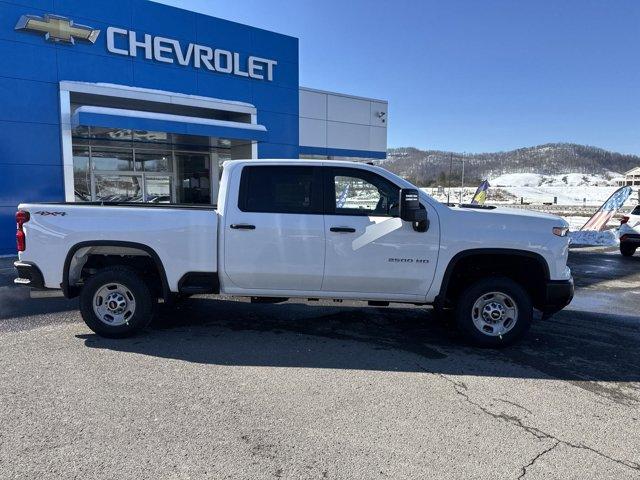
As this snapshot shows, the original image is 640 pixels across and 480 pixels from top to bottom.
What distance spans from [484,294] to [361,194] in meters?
1.77

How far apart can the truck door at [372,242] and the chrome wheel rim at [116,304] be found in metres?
2.25

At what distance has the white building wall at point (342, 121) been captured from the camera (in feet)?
61.9

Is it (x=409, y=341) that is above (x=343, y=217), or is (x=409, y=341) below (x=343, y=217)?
below

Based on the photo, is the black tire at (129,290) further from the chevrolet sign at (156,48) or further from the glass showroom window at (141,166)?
the chevrolet sign at (156,48)

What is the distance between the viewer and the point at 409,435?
3.44m

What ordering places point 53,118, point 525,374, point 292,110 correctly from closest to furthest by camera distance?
point 525,374 < point 53,118 < point 292,110

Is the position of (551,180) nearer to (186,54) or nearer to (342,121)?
(342,121)

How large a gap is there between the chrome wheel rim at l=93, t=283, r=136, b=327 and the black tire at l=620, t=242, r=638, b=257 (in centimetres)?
1355

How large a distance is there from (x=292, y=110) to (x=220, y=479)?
625 inches

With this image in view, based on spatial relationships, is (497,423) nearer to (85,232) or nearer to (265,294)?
(265,294)

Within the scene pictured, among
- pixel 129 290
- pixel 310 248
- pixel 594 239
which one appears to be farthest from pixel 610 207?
pixel 129 290

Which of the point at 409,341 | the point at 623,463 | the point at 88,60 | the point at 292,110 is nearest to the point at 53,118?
the point at 88,60

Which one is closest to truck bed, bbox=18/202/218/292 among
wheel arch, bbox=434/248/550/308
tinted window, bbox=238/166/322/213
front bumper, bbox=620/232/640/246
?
tinted window, bbox=238/166/322/213

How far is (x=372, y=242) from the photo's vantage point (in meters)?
5.30
